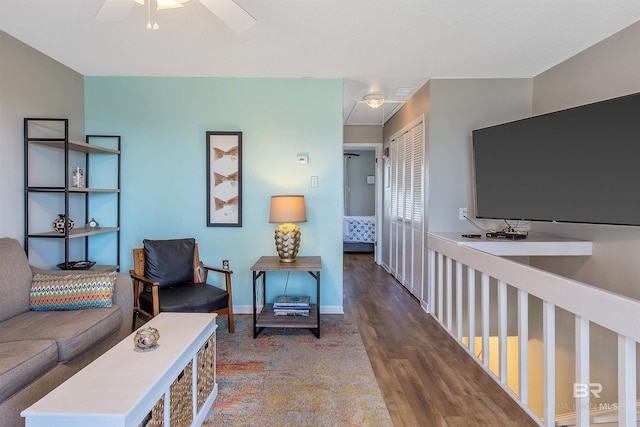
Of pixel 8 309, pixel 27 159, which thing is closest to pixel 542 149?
pixel 8 309

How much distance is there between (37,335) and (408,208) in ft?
12.1

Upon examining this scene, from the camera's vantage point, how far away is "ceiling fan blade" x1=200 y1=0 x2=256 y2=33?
168 cm

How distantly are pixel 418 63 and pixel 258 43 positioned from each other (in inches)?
54.9

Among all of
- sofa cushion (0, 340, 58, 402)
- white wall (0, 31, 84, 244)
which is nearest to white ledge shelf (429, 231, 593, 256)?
sofa cushion (0, 340, 58, 402)

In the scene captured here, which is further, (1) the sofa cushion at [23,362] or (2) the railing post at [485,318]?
(2) the railing post at [485,318]

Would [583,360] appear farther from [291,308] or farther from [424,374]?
[291,308]

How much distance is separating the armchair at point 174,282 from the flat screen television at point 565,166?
7.92 feet

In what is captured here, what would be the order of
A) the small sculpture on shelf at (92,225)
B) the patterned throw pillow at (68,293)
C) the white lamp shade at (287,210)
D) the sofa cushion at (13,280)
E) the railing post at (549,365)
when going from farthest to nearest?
the small sculpture on shelf at (92,225)
the white lamp shade at (287,210)
the patterned throw pillow at (68,293)
the sofa cushion at (13,280)
the railing post at (549,365)

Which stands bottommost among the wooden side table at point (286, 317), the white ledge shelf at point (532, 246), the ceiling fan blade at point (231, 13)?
the wooden side table at point (286, 317)

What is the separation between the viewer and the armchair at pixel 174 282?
2.59 meters

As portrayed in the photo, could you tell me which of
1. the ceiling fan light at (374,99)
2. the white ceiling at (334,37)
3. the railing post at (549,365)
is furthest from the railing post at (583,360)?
the ceiling fan light at (374,99)

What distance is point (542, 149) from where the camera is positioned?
260 centimetres

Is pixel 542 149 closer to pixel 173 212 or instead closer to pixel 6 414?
pixel 173 212

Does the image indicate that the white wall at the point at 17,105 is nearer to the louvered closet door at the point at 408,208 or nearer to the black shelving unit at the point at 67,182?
the black shelving unit at the point at 67,182
